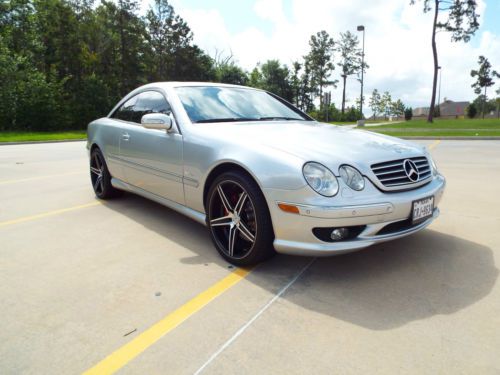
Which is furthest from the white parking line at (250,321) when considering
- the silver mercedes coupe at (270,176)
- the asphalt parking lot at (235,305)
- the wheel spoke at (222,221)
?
the wheel spoke at (222,221)

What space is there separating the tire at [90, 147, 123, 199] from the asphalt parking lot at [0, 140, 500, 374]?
98cm

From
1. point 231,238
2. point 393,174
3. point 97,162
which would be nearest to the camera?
point 393,174

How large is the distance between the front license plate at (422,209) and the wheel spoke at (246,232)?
1.08m

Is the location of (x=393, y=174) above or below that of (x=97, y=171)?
above

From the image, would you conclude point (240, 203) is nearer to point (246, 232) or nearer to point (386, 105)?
point (246, 232)

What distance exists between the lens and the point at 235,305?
2.19 m

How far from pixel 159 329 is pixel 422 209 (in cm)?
185

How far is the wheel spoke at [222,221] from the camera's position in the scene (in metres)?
2.78

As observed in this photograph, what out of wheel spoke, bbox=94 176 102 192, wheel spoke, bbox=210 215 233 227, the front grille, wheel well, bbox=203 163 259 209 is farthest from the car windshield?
wheel spoke, bbox=94 176 102 192

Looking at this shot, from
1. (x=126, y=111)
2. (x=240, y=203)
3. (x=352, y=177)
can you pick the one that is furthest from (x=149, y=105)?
(x=352, y=177)

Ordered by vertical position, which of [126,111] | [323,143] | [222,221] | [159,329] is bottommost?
[159,329]

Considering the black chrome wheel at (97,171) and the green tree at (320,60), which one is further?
the green tree at (320,60)

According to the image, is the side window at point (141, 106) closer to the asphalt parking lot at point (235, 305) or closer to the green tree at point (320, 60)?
the asphalt parking lot at point (235, 305)

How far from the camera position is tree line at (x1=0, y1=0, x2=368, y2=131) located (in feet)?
76.5
